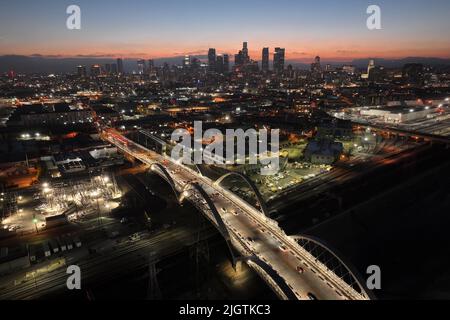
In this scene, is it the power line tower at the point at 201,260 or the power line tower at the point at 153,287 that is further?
the power line tower at the point at 201,260

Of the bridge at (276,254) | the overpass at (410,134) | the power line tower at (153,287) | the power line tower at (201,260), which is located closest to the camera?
the bridge at (276,254)

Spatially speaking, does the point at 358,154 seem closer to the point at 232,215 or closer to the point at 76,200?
the point at 232,215

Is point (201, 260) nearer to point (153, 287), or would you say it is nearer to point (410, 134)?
point (153, 287)

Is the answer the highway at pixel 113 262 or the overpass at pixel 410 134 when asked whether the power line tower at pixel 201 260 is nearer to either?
the highway at pixel 113 262

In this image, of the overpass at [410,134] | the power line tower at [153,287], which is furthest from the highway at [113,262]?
the overpass at [410,134]

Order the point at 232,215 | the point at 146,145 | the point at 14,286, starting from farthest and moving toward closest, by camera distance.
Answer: the point at 146,145, the point at 232,215, the point at 14,286

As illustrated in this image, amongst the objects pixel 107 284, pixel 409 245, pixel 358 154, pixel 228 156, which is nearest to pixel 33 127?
pixel 228 156

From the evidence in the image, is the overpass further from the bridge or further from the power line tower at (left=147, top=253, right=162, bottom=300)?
the power line tower at (left=147, top=253, right=162, bottom=300)

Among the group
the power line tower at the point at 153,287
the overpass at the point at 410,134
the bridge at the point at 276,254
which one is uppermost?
the overpass at the point at 410,134
